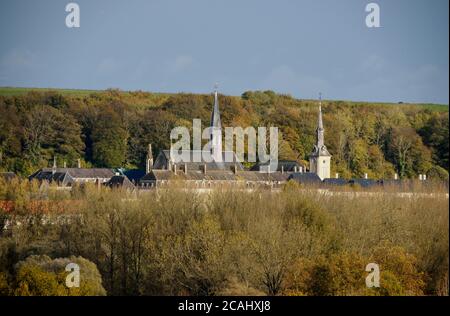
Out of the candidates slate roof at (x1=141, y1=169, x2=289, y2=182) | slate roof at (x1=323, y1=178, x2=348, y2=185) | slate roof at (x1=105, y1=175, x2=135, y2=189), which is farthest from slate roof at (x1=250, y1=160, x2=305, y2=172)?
slate roof at (x1=105, y1=175, x2=135, y2=189)

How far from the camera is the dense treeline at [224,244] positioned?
45.0m

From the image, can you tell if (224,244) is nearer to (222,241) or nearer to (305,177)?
(222,241)

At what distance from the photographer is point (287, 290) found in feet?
145

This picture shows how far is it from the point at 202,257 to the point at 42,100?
69.6m

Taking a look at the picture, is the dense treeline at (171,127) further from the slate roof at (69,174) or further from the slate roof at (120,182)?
the slate roof at (120,182)

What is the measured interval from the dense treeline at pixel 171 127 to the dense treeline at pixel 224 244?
41355 millimetres

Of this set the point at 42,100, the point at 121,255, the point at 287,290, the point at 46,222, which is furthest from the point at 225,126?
the point at 287,290

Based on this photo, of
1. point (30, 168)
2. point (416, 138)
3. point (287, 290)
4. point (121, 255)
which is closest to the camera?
point (287, 290)

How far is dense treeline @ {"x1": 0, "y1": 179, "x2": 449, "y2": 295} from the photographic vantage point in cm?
4503

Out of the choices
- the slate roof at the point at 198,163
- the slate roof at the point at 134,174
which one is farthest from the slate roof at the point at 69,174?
the slate roof at the point at 198,163

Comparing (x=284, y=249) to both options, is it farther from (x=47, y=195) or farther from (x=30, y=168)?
(x=30, y=168)

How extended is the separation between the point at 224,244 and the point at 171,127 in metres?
66.5

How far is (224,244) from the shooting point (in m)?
48.4
